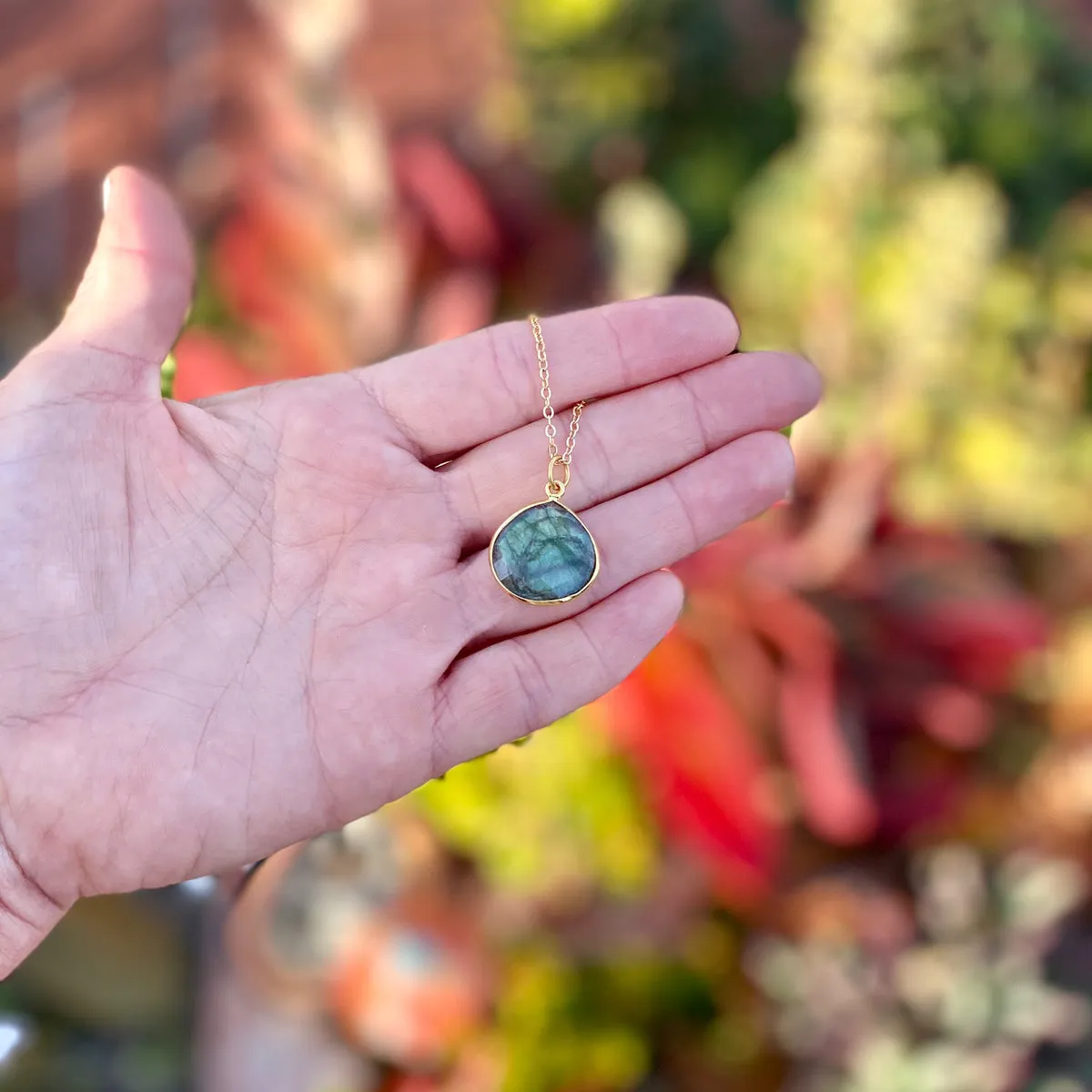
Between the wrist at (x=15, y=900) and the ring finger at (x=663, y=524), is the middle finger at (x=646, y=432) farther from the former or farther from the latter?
the wrist at (x=15, y=900)

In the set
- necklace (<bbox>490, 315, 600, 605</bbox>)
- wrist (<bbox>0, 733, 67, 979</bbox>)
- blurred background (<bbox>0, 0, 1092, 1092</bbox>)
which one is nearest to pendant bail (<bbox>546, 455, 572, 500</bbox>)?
necklace (<bbox>490, 315, 600, 605</bbox>)

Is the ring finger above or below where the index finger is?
below

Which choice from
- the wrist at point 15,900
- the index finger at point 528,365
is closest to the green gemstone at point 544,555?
the index finger at point 528,365

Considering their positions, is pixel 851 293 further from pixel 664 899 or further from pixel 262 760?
pixel 262 760

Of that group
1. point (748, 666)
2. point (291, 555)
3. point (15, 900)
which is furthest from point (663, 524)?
point (15, 900)

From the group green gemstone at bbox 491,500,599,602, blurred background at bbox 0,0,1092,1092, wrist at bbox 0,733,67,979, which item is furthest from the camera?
blurred background at bbox 0,0,1092,1092

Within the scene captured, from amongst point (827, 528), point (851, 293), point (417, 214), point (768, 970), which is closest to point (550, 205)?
point (417, 214)

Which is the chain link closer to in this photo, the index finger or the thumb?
the index finger
